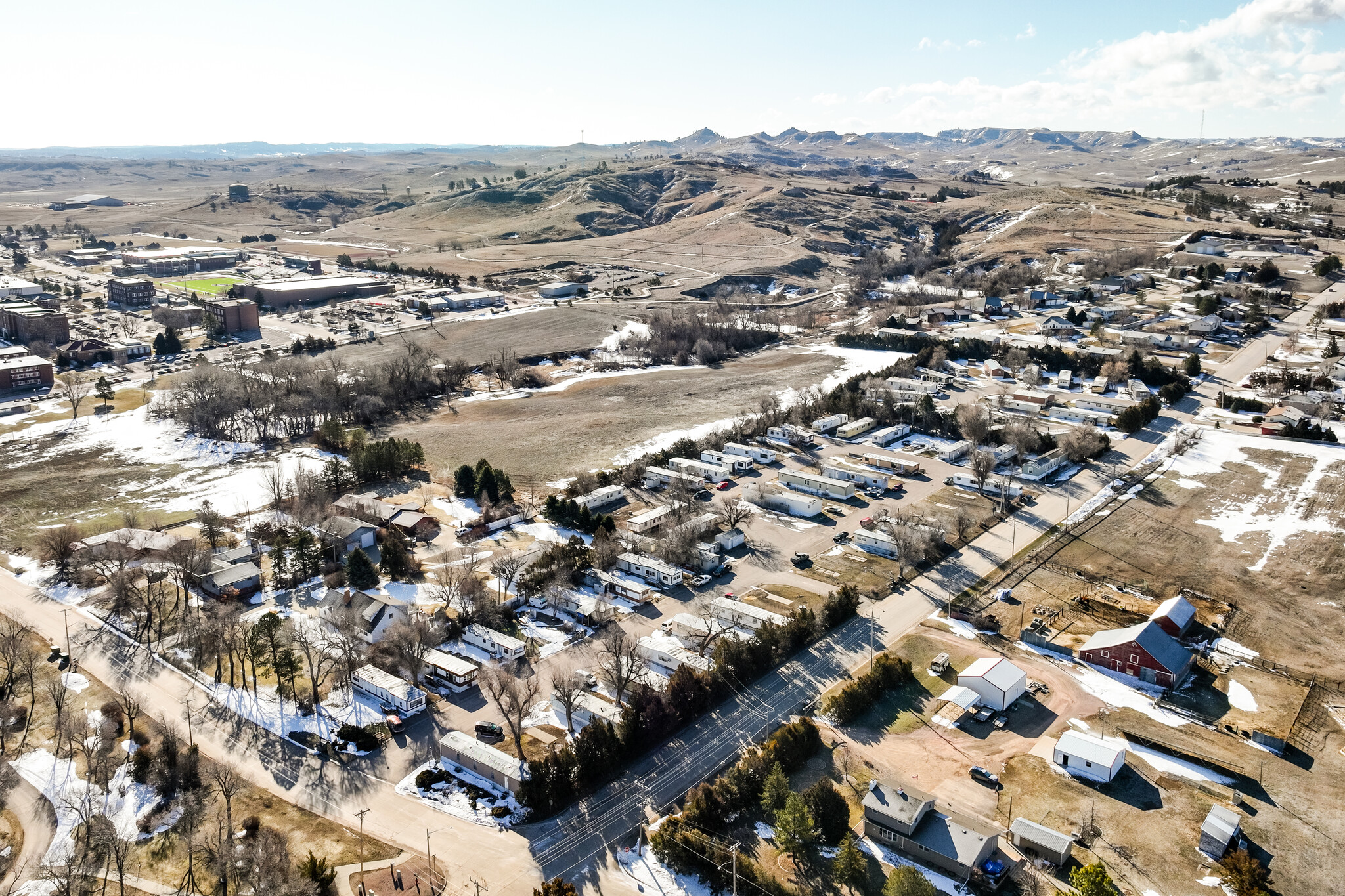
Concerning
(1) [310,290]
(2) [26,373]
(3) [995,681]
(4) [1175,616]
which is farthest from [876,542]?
(1) [310,290]

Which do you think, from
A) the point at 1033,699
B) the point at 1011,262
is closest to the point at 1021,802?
the point at 1033,699

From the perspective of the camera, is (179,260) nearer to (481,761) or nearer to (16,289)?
(16,289)

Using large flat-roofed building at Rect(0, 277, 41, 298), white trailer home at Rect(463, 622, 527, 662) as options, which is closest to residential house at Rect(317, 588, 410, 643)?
white trailer home at Rect(463, 622, 527, 662)

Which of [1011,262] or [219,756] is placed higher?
[1011,262]

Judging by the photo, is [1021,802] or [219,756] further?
[219,756]

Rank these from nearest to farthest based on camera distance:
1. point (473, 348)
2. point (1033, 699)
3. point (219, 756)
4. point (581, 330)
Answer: point (219, 756), point (1033, 699), point (473, 348), point (581, 330)

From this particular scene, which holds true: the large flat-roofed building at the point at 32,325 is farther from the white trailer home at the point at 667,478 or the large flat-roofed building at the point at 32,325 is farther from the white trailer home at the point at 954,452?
the white trailer home at the point at 954,452

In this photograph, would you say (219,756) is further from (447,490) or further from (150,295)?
(150,295)
